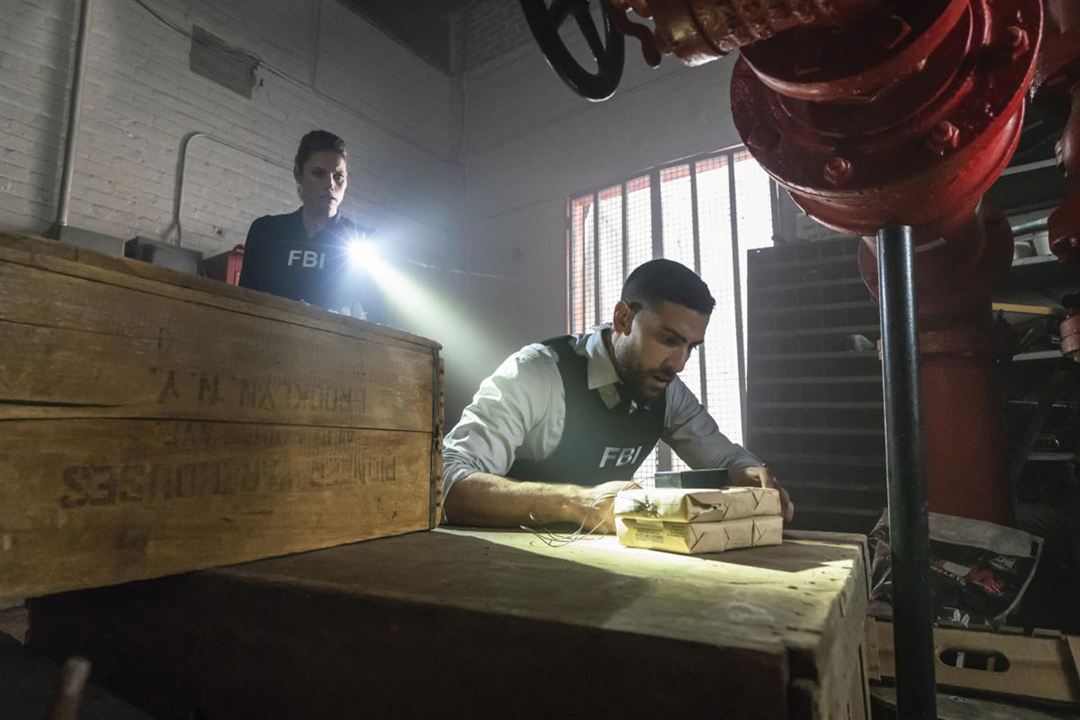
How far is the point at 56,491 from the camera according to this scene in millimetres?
623

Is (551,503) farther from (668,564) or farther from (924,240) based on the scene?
(924,240)

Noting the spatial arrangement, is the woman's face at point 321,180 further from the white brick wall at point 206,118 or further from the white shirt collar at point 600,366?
the white brick wall at point 206,118

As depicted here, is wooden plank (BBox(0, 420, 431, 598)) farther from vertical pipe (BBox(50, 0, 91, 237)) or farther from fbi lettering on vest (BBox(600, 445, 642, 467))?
vertical pipe (BBox(50, 0, 91, 237))

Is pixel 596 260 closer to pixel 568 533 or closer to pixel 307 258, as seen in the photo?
pixel 307 258

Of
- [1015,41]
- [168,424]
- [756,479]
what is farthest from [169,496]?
[756,479]

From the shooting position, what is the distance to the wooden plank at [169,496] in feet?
1.99

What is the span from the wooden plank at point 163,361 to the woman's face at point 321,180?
1619 mm

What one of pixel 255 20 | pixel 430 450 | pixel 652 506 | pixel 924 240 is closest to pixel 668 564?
pixel 652 506

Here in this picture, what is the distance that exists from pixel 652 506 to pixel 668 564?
153 mm

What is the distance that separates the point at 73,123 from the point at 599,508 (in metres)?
3.74

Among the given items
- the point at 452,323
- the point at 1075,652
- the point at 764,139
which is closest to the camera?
the point at 764,139

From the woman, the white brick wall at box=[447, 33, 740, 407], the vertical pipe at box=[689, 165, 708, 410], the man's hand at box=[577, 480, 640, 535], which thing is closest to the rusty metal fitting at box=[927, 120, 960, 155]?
the man's hand at box=[577, 480, 640, 535]

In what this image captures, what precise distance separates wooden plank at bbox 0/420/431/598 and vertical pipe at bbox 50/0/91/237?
3.16m

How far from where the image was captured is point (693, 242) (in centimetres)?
430
